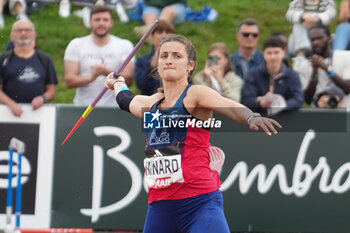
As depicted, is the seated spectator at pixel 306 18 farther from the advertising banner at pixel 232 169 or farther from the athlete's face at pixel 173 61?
the athlete's face at pixel 173 61

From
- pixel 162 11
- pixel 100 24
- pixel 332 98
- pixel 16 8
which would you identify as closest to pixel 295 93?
pixel 332 98

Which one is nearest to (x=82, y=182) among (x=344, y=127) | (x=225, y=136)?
(x=225, y=136)

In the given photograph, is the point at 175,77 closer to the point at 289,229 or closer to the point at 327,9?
the point at 289,229

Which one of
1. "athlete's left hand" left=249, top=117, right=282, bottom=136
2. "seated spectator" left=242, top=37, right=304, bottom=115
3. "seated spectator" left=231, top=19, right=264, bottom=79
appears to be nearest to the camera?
"athlete's left hand" left=249, top=117, right=282, bottom=136

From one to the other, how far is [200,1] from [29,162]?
4.00 m

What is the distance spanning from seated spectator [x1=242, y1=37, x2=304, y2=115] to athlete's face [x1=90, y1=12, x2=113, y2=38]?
64.1 inches

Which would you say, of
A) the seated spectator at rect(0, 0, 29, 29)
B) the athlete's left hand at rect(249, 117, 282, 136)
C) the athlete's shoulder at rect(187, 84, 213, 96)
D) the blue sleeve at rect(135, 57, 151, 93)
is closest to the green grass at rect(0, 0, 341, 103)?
the seated spectator at rect(0, 0, 29, 29)

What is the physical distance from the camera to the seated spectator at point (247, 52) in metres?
8.96

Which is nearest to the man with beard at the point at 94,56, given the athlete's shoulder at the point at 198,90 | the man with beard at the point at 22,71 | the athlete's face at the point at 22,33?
the man with beard at the point at 22,71

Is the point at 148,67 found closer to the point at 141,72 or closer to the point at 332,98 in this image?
the point at 141,72

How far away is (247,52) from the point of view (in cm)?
906

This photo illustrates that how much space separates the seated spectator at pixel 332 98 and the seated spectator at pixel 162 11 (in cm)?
205

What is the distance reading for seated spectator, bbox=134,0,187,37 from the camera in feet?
30.6

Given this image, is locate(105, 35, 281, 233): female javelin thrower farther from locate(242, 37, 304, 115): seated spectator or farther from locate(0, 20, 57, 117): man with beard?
locate(0, 20, 57, 117): man with beard
